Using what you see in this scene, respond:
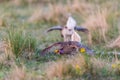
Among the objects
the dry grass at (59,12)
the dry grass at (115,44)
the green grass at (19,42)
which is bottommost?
the dry grass at (115,44)

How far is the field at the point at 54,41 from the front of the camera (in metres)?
6.06

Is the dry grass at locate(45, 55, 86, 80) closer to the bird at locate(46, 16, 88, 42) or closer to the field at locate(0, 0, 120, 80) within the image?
the field at locate(0, 0, 120, 80)

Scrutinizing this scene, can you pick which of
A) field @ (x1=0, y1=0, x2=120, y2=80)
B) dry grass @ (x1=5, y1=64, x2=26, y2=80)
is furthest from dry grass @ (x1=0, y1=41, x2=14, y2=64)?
dry grass @ (x1=5, y1=64, x2=26, y2=80)

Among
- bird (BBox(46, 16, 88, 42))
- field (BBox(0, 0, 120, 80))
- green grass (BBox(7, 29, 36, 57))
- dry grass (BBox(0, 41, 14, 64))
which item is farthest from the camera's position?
bird (BBox(46, 16, 88, 42))

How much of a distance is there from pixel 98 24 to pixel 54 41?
1.07 m

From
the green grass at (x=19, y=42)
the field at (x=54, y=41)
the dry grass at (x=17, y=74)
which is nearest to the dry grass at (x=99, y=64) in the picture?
the field at (x=54, y=41)

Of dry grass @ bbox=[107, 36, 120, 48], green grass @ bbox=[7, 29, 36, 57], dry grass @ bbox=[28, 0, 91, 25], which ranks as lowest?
dry grass @ bbox=[107, 36, 120, 48]

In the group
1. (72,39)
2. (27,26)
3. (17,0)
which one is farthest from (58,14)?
(72,39)

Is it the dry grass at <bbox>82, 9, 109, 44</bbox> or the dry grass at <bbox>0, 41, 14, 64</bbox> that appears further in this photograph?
the dry grass at <bbox>82, 9, 109, 44</bbox>

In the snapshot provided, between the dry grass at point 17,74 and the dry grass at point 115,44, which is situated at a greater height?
the dry grass at point 17,74

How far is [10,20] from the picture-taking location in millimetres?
10406

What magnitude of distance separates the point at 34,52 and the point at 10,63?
27.1 inches

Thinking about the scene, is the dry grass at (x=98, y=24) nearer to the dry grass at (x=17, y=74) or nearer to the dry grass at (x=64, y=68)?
the dry grass at (x=64, y=68)

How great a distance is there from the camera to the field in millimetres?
6062
